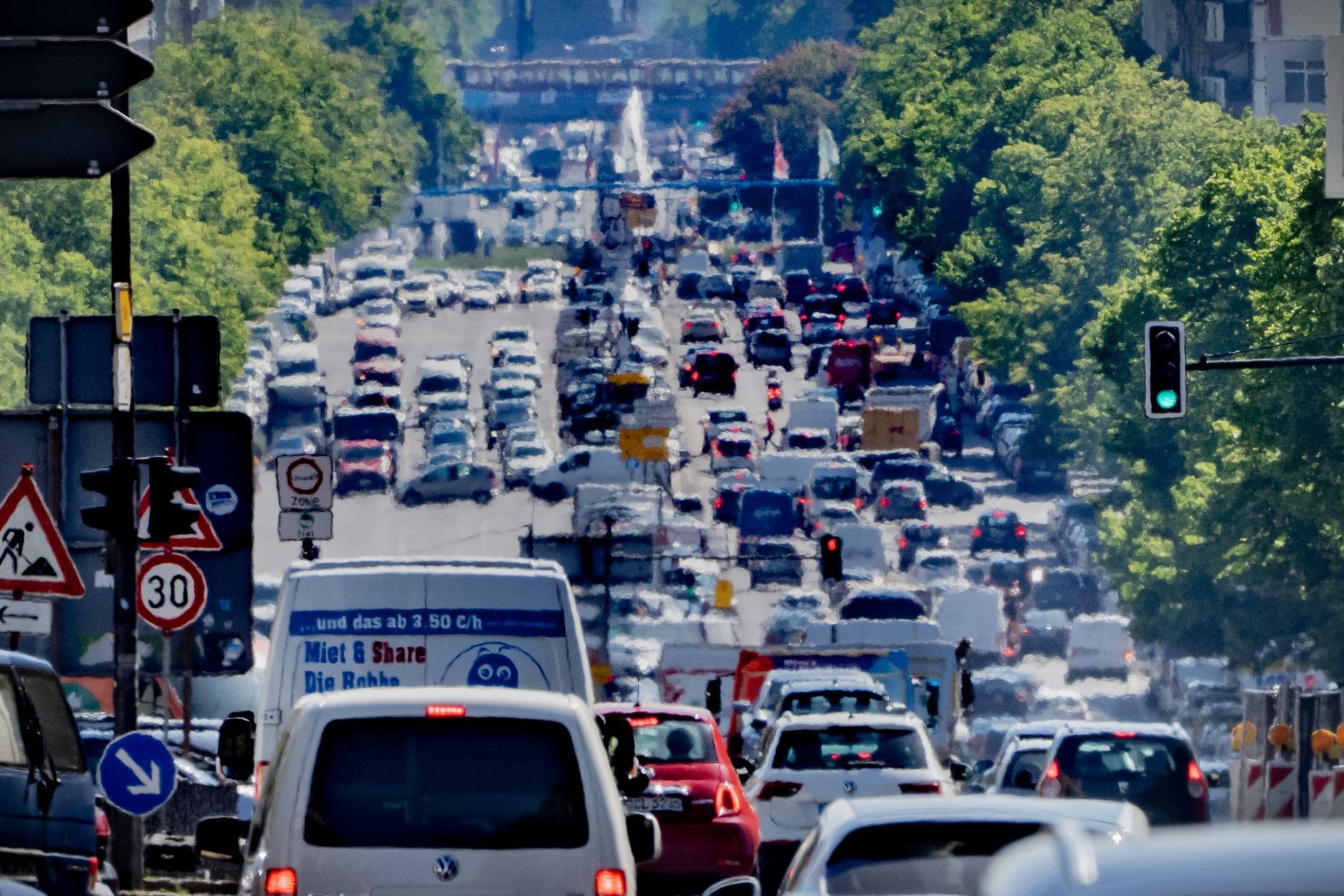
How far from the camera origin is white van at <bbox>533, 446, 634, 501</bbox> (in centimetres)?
9862

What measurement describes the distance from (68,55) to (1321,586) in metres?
51.5

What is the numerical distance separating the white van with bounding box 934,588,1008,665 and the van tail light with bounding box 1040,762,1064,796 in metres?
54.7

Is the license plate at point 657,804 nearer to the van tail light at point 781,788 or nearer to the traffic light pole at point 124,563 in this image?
the van tail light at point 781,788

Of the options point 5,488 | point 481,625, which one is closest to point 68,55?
point 481,625

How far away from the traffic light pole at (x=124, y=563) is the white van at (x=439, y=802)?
896 centimetres

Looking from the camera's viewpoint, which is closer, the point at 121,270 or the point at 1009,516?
the point at 121,270

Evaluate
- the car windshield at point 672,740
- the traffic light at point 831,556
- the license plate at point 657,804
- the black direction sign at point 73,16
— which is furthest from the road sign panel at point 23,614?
the traffic light at point 831,556

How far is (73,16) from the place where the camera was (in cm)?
1641

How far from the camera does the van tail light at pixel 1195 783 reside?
22688 mm

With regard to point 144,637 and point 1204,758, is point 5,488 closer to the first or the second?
point 144,637

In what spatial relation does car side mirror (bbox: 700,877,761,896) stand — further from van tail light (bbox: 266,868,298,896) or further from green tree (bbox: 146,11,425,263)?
green tree (bbox: 146,11,425,263)

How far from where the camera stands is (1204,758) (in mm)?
55281

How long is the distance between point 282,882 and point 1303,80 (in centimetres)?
11767

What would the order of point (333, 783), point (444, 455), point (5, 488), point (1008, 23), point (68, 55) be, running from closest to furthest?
point (333, 783) → point (68, 55) → point (5, 488) → point (444, 455) → point (1008, 23)
